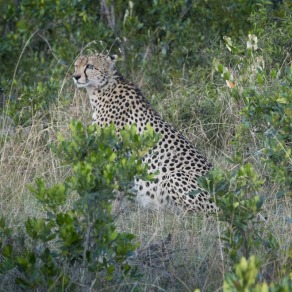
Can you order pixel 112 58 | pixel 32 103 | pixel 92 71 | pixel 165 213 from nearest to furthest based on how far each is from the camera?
pixel 165 213 < pixel 92 71 < pixel 112 58 < pixel 32 103

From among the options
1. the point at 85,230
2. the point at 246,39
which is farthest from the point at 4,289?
the point at 246,39

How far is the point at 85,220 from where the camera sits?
4312 mm

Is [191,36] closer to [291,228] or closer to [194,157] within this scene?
[194,157]

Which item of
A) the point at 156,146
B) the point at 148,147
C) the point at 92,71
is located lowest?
the point at 156,146

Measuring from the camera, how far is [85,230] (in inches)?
172

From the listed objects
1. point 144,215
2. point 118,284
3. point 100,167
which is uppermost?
point 100,167

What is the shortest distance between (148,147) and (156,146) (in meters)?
2.04

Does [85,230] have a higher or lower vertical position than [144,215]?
higher

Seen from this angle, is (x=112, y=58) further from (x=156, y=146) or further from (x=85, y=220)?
(x=85, y=220)

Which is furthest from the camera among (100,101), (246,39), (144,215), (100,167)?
(246,39)

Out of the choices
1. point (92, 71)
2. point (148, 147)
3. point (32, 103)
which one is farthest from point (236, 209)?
point (32, 103)

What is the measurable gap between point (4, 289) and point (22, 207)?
4.84 ft

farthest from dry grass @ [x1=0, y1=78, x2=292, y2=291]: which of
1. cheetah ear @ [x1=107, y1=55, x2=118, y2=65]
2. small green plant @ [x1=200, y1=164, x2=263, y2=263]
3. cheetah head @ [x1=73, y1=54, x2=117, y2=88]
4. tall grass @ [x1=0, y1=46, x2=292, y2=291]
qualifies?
cheetah ear @ [x1=107, y1=55, x2=118, y2=65]

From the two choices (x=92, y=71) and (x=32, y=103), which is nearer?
(x=92, y=71)
